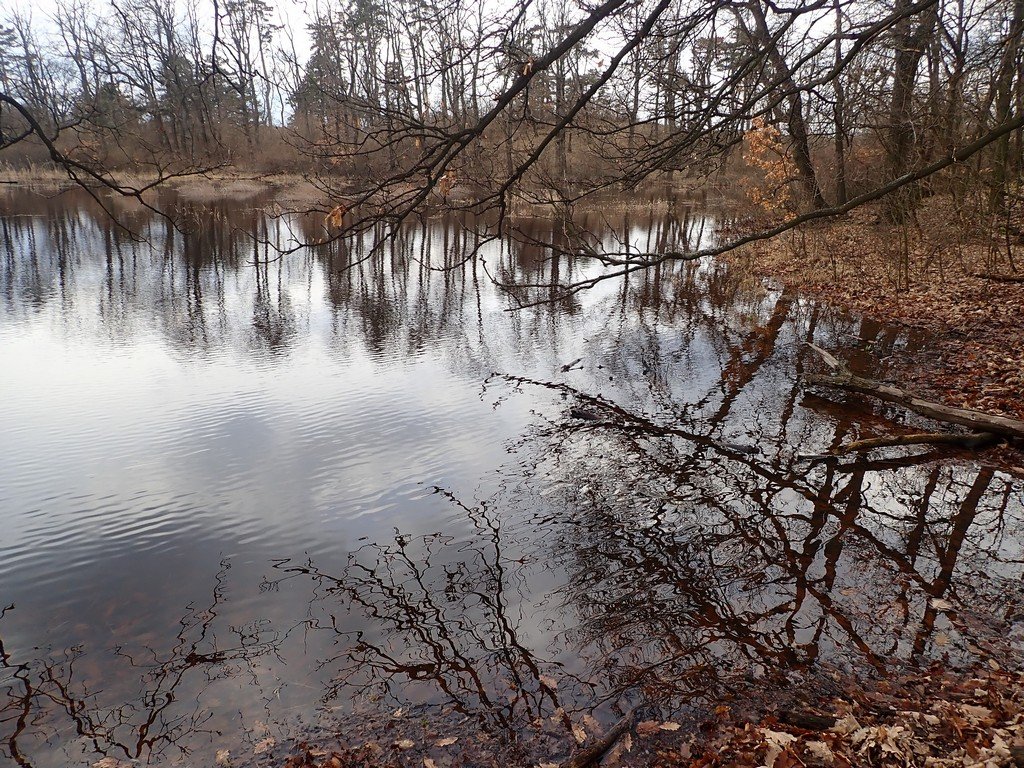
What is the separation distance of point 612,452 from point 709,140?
3772mm

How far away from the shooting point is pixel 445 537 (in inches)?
251

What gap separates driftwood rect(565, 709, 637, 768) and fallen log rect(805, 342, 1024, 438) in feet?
18.4

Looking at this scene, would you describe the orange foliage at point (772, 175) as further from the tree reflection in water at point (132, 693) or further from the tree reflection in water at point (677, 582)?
the tree reflection in water at point (132, 693)

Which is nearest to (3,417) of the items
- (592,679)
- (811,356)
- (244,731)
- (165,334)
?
(165,334)

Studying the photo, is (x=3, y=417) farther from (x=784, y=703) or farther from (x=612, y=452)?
(x=784, y=703)

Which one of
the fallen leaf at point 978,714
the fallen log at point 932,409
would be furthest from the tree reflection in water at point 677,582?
the fallen leaf at point 978,714

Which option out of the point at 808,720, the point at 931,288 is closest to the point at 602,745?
the point at 808,720

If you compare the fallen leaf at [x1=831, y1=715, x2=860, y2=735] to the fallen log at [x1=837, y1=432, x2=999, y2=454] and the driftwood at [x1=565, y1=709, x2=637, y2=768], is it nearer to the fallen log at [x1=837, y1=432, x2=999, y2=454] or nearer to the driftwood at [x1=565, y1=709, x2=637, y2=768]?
the driftwood at [x1=565, y1=709, x2=637, y2=768]

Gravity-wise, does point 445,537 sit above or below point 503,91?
below

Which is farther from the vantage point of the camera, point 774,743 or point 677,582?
point 677,582

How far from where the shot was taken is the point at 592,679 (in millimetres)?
4469

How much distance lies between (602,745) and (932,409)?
20.0 feet

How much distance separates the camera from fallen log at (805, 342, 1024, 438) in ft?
23.4

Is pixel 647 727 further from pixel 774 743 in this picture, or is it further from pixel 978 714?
pixel 978 714
